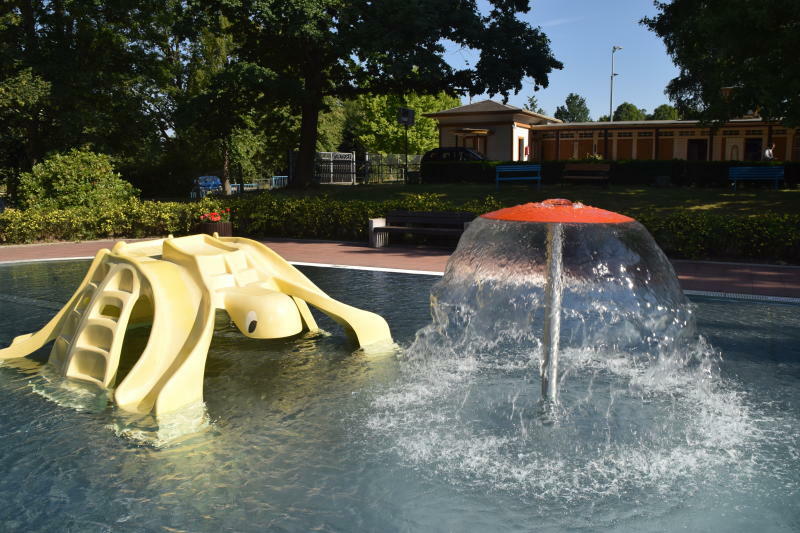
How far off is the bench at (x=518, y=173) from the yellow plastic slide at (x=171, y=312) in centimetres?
→ 1808

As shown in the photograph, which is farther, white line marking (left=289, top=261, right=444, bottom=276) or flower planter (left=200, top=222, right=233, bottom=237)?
flower planter (left=200, top=222, right=233, bottom=237)

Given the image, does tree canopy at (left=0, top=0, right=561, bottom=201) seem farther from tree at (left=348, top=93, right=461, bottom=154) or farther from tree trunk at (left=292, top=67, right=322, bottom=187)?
tree at (left=348, top=93, right=461, bottom=154)

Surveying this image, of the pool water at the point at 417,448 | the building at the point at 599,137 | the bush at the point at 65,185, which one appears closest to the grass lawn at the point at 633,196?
the bush at the point at 65,185

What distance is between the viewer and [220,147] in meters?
41.8

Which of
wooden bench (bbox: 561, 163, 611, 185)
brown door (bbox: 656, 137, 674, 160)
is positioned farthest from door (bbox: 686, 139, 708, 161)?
wooden bench (bbox: 561, 163, 611, 185)

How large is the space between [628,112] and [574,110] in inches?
777

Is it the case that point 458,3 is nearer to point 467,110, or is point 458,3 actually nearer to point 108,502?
point 467,110

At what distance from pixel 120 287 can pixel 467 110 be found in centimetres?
3689

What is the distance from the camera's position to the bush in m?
23.2

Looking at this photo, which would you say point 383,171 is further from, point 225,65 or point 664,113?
point 664,113

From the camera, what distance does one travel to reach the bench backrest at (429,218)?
16.8m

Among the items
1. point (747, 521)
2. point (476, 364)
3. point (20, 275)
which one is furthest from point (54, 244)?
point (747, 521)

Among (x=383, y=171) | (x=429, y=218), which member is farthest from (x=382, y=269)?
(x=383, y=171)

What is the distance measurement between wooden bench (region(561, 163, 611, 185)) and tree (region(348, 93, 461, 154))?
36042 millimetres
